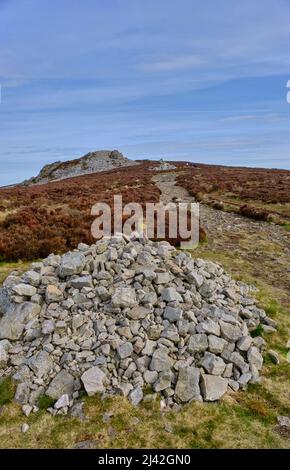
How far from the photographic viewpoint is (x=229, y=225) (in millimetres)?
24422

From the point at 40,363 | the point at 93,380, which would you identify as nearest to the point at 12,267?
the point at 40,363

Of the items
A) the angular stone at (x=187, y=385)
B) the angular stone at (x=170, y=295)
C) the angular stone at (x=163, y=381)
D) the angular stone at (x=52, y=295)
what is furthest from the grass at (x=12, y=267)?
the angular stone at (x=187, y=385)

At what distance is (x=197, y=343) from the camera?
9172 millimetres

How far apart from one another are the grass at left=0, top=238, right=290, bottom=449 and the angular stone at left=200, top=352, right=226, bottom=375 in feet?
1.86

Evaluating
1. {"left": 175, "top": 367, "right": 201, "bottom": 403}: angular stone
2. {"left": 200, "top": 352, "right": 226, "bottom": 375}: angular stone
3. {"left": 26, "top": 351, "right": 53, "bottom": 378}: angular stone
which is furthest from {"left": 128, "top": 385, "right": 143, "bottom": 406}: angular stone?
{"left": 26, "top": 351, "right": 53, "bottom": 378}: angular stone

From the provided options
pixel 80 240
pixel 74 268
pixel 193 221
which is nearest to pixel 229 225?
pixel 193 221

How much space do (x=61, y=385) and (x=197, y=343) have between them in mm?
3189

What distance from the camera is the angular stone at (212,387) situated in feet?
27.1

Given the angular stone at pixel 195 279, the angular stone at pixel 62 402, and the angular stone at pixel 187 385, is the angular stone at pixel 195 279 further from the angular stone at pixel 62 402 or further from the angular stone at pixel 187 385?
the angular stone at pixel 62 402

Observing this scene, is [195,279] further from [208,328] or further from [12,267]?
[12,267]

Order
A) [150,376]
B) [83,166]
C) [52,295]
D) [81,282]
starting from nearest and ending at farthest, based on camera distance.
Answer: [150,376]
[52,295]
[81,282]
[83,166]

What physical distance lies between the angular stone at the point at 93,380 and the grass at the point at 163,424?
0.52 ft

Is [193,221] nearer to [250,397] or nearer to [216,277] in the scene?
[216,277]

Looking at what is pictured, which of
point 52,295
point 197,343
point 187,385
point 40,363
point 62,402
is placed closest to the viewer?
point 62,402
